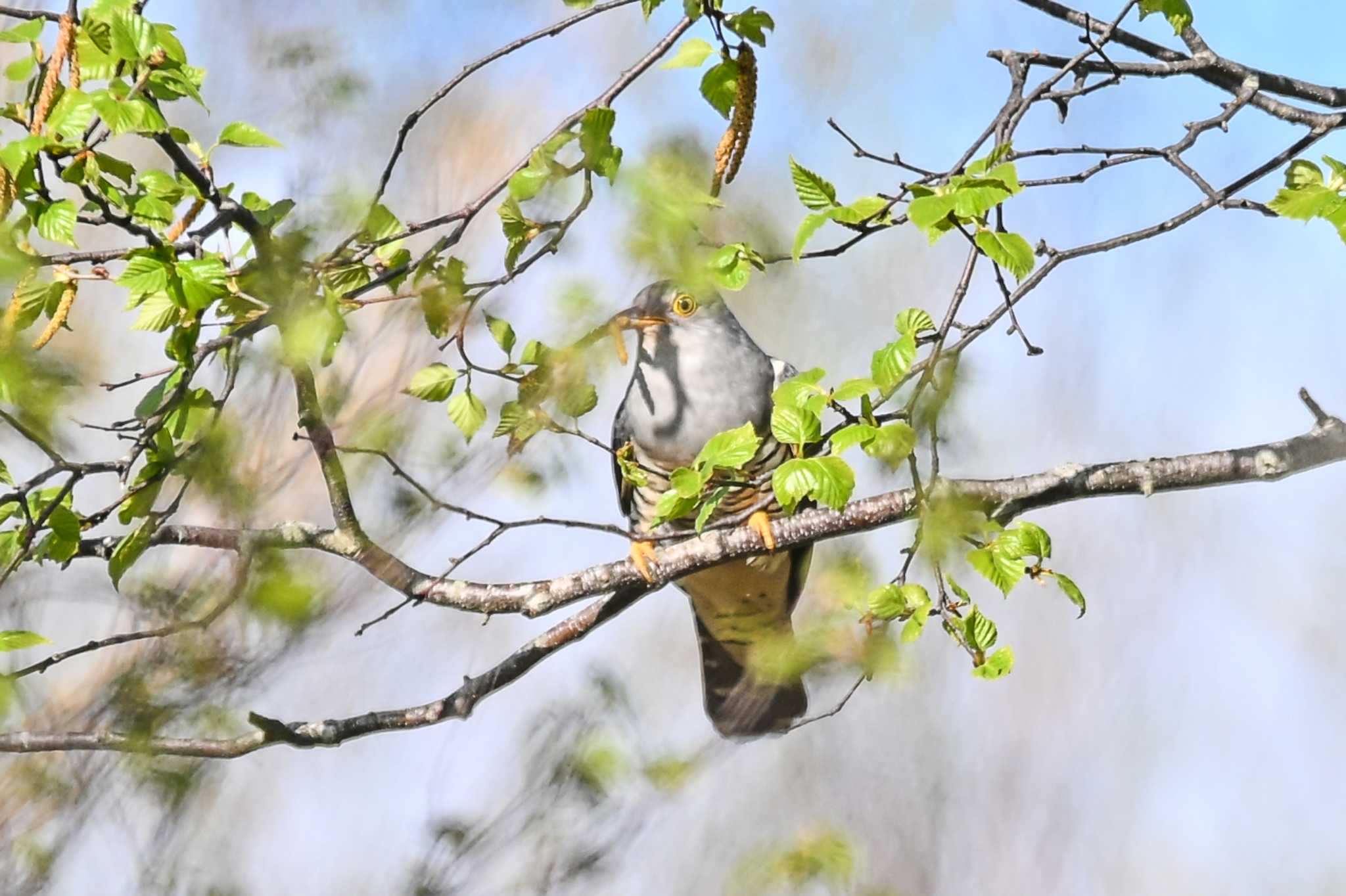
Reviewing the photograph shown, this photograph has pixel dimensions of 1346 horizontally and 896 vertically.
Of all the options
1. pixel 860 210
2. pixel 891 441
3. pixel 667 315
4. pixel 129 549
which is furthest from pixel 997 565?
pixel 667 315

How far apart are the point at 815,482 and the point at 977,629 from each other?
469mm

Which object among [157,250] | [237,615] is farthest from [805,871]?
[157,250]

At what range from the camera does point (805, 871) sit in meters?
2.61

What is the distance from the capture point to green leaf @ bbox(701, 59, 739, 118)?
64.4 inches

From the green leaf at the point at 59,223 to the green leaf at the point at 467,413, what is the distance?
0.58 m

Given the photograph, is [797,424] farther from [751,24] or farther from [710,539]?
[710,539]

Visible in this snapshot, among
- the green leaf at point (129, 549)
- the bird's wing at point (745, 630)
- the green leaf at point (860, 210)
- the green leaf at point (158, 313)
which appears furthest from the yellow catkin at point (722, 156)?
the bird's wing at point (745, 630)

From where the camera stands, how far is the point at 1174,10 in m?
1.91

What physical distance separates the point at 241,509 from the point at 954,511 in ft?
3.36

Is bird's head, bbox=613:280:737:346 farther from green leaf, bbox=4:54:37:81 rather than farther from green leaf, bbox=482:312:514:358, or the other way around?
green leaf, bbox=4:54:37:81

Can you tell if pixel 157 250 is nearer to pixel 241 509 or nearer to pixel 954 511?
pixel 241 509

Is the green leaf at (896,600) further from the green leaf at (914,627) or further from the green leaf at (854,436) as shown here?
the green leaf at (854,436)

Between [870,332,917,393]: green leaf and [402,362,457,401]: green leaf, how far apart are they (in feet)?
2.21

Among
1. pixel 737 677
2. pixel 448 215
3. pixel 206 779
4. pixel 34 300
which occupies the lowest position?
pixel 206 779
